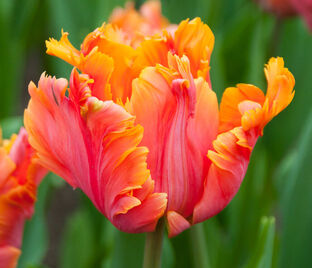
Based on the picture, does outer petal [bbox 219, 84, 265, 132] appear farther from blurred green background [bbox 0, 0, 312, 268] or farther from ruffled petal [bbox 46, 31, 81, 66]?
blurred green background [bbox 0, 0, 312, 268]

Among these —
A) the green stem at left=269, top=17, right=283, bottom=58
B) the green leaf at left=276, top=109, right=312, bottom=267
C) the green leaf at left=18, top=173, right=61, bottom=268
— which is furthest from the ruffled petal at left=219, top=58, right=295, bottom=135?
the green stem at left=269, top=17, right=283, bottom=58

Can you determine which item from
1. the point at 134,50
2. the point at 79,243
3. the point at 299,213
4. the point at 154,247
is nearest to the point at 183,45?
the point at 134,50

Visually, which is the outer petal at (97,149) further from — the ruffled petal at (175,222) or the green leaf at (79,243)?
the green leaf at (79,243)

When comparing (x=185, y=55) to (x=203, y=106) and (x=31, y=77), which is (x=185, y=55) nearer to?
Result: (x=203, y=106)

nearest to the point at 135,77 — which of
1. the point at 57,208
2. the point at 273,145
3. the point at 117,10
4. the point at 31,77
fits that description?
the point at 117,10

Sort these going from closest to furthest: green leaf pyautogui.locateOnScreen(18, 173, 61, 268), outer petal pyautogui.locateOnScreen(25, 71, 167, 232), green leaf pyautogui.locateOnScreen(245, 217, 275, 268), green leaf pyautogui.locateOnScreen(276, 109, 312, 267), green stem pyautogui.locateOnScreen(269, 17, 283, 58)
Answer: outer petal pyautogui.locateOnScreen(25, 71, 167, 232), green leaf pyautogui.locateOnScreen(245, 217, 275, 268), green leaf pyautogui.locateOnScreen(276, 109, 312, 267), green leaf pyautogui.locateOnScreen(18, 173, 61, 268), green stem pyautogui.locateOnScreen(269, 17, 283, 58)

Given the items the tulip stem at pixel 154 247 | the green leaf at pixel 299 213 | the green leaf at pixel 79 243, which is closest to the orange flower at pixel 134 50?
the tulip stem at pixel 154 247
